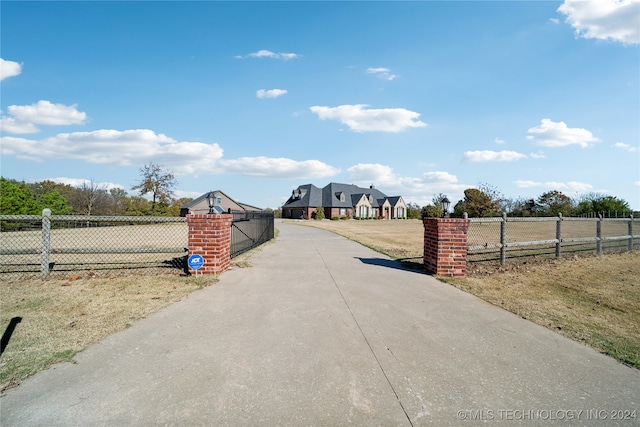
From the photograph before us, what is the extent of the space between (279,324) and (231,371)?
3.99 feet

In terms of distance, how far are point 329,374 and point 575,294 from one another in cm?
594

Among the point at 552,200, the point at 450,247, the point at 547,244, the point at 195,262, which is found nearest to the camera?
the point at 195,262

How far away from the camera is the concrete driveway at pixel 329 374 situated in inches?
90.2

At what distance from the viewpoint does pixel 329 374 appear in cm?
282

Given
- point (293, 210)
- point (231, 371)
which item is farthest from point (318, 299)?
point (293, 210)

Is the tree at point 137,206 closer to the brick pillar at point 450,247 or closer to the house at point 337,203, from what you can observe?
the house at point 337,203

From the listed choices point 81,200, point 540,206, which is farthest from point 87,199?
point 540,206

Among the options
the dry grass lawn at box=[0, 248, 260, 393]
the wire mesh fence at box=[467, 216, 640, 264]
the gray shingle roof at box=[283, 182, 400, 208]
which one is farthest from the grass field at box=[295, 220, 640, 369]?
the gray shingle roof at box=[283, 182, 400, 208]

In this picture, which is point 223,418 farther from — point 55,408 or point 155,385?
point 55,408

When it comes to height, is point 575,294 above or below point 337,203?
below

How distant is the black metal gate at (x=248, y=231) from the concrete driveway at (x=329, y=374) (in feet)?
15.8

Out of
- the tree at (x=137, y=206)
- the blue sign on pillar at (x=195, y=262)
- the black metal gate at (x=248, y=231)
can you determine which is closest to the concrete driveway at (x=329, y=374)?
the blue sign on pillar at (x=195, y=262)

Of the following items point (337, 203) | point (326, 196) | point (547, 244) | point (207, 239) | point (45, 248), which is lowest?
point (547, 244)

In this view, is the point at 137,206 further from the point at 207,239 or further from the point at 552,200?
the point at 552,200
